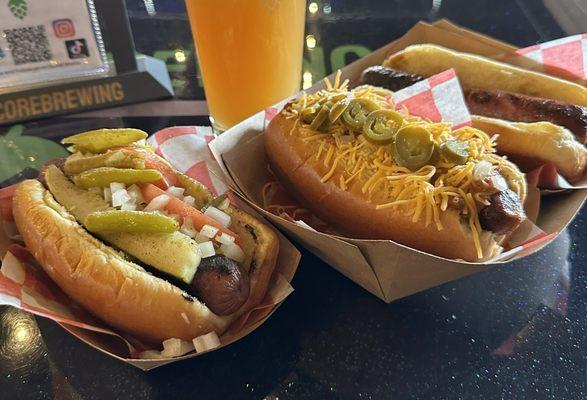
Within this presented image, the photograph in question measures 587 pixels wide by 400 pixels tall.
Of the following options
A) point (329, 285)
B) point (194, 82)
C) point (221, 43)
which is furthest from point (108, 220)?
point (194, 82)

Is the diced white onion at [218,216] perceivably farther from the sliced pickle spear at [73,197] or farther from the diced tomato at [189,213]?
the sliced pickle spear at [73,197]

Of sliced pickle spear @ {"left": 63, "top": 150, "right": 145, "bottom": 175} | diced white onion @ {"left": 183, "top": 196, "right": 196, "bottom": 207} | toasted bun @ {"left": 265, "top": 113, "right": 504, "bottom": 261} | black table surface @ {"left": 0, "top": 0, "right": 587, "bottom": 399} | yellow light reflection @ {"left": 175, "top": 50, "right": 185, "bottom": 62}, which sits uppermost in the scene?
yellow light reflection @ {"left": 175, "top": 50, "right": 185, "bottom": 62}

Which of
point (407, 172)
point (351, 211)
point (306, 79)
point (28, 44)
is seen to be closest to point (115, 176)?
point (351, 211)

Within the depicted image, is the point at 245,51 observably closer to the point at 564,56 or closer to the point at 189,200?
the point at 189,200

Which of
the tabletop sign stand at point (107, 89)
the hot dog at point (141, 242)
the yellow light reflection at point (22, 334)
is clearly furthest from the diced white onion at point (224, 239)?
the tabletop sign stand at point (107, 89)

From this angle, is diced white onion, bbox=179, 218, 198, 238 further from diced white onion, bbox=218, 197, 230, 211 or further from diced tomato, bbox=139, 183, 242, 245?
diced white onion, bbox=218, 197, 230, 211

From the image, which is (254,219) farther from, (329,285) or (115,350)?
(115,350)

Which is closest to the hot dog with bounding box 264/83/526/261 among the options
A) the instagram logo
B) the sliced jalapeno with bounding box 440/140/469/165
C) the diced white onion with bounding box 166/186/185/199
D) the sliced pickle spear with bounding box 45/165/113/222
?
the sliced jalapeno with bounding box 440/140/469/165
